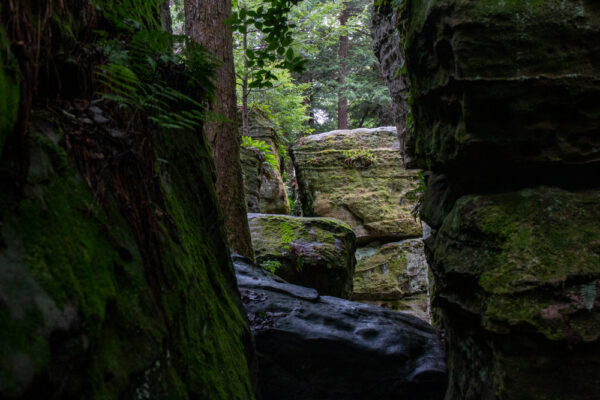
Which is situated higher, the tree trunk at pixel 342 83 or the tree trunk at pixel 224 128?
the tree trunk at pixel 342 83

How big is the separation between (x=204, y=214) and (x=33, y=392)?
237 cm

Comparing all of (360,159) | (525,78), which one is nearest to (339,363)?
(525,78)

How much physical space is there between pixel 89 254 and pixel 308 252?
6.38 metres

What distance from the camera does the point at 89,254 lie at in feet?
5.30

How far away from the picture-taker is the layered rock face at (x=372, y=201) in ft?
39.2

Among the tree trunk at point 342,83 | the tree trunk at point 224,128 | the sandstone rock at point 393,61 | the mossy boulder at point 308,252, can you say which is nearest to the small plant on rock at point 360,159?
the mossy boulder at point 308,252

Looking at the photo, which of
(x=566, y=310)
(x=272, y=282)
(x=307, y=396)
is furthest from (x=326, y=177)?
(x=566, y=310)

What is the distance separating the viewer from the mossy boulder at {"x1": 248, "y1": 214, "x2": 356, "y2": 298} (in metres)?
7.81

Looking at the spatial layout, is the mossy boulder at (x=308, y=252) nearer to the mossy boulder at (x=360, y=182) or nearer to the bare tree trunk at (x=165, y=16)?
the mossy boulder at (x=360, y=182)

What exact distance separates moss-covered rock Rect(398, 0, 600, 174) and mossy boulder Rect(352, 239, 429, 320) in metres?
8.86

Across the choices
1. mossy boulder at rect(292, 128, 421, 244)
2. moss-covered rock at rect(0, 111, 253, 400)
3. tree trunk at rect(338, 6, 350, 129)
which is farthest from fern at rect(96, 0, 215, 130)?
tree trunk at rect(338, 6, 350, 129)

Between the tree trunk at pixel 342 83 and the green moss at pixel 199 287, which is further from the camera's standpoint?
the tree trunk at pixel 342 83

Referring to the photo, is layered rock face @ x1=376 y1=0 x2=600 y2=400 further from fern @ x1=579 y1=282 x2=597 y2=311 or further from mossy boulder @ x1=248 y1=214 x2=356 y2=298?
mossy boulder @ x1=248 y1=214 x2=356 y2=298

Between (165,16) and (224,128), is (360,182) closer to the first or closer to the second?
(224,128)
